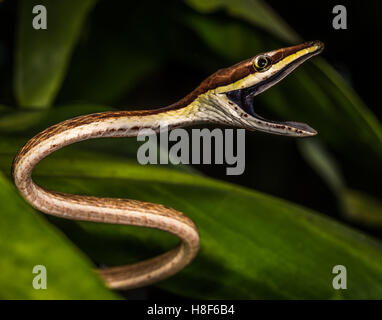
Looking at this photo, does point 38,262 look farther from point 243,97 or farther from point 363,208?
point 363,208

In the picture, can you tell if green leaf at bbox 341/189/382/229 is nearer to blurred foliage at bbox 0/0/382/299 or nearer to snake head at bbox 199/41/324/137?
blurred foliage at bbox 0/0/382/299

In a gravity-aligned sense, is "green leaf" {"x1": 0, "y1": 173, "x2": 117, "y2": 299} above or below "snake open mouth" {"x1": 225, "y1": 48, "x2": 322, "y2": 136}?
below

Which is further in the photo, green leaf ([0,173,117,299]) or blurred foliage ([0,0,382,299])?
blurred foliage ([0,0,382,299])

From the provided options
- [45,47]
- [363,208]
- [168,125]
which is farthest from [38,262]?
[363,208]

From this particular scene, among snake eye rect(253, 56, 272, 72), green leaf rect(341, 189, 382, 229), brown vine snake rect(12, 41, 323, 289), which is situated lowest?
green leaf rect(341, 189, 382, 229)

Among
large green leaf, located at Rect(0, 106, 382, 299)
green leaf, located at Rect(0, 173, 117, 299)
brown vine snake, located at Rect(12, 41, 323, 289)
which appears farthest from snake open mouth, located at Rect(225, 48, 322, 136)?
green leaf, located at Rect(0, 173, 117, 299)
